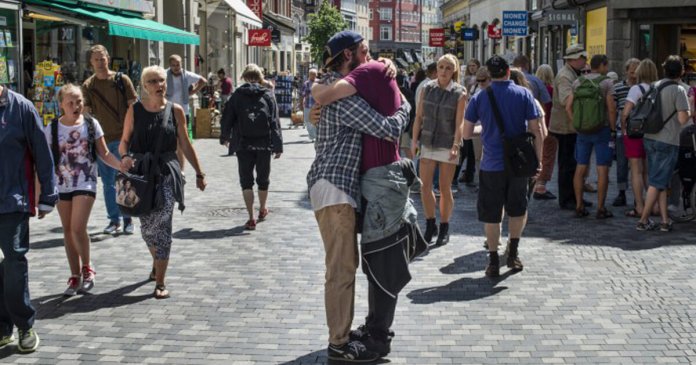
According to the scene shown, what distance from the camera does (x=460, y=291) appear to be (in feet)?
24.8

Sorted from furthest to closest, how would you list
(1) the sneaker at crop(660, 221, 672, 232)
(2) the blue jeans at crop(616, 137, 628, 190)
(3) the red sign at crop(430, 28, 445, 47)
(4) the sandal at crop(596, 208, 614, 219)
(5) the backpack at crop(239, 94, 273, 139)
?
(3) the red sign at crop(430, 28, 445, 47) < (2) the blue jeans at crop(616, 137, 628, 190) < (4) the sandal at crop(596, 208, 614, 219) < (5) the backpack at crop(239, 94, 273, 139) < (1) the sneaker at crop(660, 221, 672, 232)

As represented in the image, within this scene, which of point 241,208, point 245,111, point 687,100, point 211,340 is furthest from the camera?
point 241,208

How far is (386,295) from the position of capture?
5.81 meters

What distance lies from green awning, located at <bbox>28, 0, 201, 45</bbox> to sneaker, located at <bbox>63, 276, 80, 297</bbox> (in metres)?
9.61

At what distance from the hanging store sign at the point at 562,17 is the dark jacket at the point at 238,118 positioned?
16.8m

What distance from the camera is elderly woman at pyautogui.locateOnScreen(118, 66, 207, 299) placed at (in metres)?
7.45

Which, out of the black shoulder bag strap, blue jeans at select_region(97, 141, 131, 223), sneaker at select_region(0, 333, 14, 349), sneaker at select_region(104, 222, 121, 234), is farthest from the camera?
sneaker at select_region(104, 222, 121, 234)

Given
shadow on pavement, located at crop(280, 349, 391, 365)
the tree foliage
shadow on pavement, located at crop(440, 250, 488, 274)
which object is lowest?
shadow on pavement, located at crop(280, 349, 391, 365)

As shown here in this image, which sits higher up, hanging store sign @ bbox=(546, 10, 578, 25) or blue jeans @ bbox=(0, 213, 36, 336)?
hanging store sign @ bbox=(546, 10, 578, 25)

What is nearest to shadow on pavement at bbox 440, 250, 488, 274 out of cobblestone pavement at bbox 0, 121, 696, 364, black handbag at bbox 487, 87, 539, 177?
cobblestone pavement at bbox 0, 121, 696, 364

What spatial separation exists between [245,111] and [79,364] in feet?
18.5

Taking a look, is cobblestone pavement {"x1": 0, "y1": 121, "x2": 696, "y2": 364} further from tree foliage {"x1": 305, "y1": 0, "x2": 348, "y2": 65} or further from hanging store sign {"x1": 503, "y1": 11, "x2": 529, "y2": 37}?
tree foliage {"x1": 305, "y1": 0, "x2": 348, "y2": 65}

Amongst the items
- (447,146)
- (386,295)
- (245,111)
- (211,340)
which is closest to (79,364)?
(211,340)

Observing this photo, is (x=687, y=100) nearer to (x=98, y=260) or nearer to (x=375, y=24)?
(x=98, y=260)
